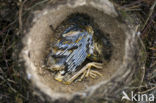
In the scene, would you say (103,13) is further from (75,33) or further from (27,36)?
(27,36)

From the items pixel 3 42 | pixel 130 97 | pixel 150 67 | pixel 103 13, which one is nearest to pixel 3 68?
pixel 3 42

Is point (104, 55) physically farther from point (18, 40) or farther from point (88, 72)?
point (18, 40)

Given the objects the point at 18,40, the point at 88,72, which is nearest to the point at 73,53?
the point at 88,72

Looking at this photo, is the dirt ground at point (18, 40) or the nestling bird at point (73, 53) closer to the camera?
the dirt ground at point (18, 40)

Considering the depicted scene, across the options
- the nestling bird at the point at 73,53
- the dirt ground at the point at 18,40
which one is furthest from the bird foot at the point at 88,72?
the dirt ground at the point at 18,40

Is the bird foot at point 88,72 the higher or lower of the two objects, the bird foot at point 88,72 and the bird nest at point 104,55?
the lower

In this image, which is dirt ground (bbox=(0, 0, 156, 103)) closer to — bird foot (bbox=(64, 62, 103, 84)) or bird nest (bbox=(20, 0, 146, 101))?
bird nest (bbox=(20, 0, 146, 101))

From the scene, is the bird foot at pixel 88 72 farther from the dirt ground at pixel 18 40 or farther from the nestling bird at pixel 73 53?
the dirt ground at pixel 18 40
